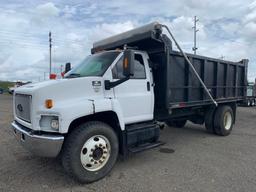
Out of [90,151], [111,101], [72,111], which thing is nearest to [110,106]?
[111,101]

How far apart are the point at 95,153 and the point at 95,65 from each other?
1.78 m

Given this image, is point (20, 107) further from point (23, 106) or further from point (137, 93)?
point (137, 93)

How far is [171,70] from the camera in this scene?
17.6ft

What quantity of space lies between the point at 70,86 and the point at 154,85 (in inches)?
87.4

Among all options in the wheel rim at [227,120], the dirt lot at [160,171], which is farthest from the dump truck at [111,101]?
the wheel rim at [227,120]

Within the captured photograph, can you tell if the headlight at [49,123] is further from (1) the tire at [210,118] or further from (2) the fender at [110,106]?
(1) the tire at [210,118]

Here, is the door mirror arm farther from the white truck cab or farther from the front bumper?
the front bumper

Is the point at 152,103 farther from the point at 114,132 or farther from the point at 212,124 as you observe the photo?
the point at 212,124

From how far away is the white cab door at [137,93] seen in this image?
14.4 feet

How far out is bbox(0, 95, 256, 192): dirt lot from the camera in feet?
12.2

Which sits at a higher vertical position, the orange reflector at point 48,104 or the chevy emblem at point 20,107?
the orange reflector at point 48,104

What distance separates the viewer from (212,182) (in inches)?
152

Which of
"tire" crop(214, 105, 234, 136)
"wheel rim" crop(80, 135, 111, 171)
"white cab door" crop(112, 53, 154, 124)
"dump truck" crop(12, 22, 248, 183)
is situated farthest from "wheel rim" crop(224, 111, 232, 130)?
"wheel rim" crop(80, 135, 111, 171)

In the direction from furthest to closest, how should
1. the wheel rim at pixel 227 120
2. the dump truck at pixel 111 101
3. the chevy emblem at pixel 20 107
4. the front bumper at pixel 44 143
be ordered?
1. the wheel rim at pixel 227 120
2. the chevy emblem at pixel 20 107
3. the dump truck at pixel 111 101
4. the front bumper at pixel 44 143
